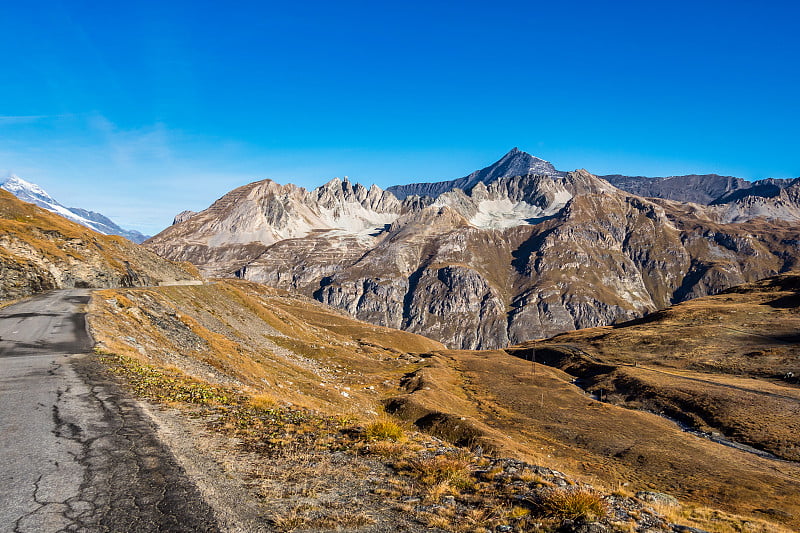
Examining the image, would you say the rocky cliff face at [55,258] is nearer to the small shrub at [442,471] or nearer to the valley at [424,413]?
the valley at [424,413]

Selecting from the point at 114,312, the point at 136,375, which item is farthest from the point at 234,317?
the point at 136,375

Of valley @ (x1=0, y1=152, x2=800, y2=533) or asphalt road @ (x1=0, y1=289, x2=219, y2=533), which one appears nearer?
asphalt road @ (x1=0, y1=289, x2=219, y2=533)

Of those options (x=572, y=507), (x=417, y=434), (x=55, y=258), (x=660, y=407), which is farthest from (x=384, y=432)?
(x=660, y=407)

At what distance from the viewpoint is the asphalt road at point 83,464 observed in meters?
8.34

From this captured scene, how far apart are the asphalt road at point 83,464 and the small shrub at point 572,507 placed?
7.89 metres

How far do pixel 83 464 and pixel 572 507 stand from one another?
1296 cm

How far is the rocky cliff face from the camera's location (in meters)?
56.4

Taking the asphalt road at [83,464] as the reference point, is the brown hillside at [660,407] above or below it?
below

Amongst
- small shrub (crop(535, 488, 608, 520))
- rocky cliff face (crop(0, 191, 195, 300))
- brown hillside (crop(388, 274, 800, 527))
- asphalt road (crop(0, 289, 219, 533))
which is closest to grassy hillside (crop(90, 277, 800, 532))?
small shrub (crop(535, 488, 608, 520))

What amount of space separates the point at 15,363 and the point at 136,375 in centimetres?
832

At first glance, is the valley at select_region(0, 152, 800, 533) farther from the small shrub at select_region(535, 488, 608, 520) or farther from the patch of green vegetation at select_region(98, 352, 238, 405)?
the patch of green vegetation at select_region(98, 352, 238, 405)

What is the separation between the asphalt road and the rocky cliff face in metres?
46.9

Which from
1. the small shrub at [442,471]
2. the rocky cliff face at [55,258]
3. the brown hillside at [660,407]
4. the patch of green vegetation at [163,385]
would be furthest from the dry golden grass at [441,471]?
the rocky cliff face at [55,258]

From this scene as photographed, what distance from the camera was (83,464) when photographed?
10.9 metres
